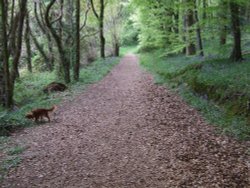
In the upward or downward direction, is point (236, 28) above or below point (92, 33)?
below

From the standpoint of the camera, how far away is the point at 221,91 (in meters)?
11.7

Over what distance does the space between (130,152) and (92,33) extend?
84.9 ft

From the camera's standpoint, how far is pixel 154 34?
1240 inches

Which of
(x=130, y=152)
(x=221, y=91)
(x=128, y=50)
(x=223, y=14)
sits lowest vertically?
(x=130, y=152)

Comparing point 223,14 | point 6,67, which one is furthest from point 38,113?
point 223,14

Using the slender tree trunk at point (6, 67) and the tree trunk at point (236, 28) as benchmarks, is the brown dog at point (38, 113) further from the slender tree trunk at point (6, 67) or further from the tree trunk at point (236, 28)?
the tree trunk at point (236, 28)

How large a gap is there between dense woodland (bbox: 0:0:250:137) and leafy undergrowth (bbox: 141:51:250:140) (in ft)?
0.87

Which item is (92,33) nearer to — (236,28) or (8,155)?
(236,28)

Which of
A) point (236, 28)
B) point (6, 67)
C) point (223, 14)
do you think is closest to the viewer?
point (6, 67)

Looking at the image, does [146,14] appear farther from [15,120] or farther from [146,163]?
[146,163]

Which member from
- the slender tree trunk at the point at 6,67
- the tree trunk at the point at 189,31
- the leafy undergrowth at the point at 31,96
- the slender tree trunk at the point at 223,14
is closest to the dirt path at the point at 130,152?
the leafy undergrowth at the point at 31,96

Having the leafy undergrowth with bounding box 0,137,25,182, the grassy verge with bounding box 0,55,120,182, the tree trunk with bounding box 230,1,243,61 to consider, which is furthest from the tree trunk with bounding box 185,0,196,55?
the leafy undergrowth with bounding box 0,137,25,182

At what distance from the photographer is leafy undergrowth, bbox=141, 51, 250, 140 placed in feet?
31.2

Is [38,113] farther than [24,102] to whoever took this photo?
No
